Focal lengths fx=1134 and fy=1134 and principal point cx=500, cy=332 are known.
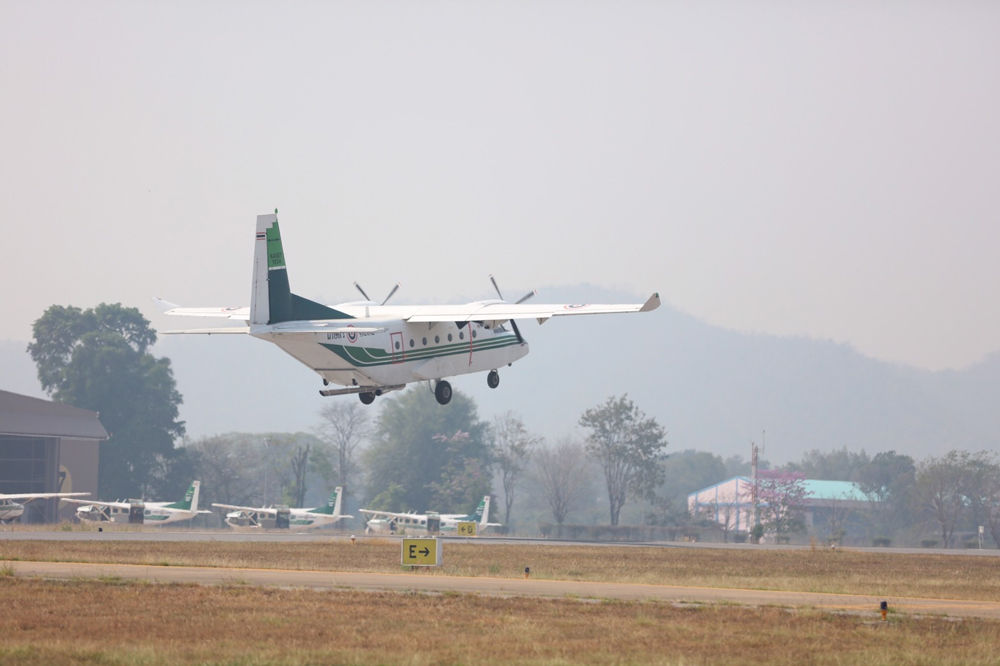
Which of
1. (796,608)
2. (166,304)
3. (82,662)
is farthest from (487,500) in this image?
(82,662)

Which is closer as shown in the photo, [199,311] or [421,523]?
[199,311]

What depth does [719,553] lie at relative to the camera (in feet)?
239

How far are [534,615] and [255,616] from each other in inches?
268

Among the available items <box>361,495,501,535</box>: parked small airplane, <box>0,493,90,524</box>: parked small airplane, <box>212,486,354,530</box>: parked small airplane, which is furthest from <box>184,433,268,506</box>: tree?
<box>0,493,90,524</box>: parked small airplane

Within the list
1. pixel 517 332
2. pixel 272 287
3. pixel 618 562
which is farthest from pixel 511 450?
pixel 272 287

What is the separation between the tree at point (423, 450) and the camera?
160 meters

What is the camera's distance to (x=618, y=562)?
197ft

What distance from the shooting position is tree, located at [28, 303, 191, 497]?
147 m

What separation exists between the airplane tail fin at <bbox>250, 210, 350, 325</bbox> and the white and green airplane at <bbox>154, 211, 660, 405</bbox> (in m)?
0.03

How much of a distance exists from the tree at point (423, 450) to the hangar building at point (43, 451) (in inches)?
1915

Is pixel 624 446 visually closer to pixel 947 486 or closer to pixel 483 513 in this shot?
pixel 483 513

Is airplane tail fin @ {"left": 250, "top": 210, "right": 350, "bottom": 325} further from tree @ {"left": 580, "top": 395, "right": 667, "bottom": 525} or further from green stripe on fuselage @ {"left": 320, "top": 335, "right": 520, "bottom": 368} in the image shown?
tree @ {"left": 580, "top": 395, "right": 667, "bottom": 525}

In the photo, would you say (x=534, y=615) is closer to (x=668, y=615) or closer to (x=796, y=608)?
(x=668, y=615)

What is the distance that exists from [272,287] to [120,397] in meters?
120
